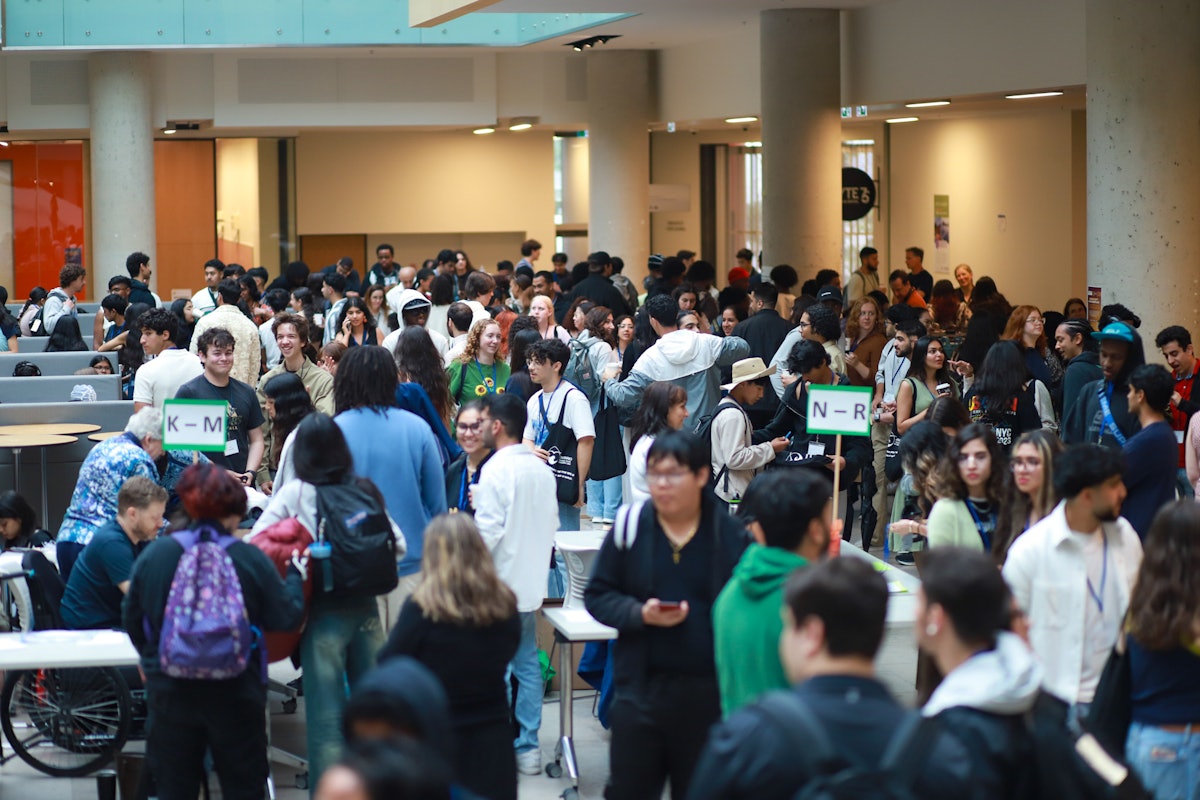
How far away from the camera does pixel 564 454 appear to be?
8.56 metres

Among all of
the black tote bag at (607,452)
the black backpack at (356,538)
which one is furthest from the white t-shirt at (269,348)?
the black backpack at (356,538)

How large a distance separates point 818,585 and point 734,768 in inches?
17.4

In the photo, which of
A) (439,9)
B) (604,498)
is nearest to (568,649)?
(604,498)

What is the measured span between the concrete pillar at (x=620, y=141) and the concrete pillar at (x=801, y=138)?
4833 mm

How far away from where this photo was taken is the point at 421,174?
25781 mm

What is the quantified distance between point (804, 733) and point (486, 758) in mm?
1969

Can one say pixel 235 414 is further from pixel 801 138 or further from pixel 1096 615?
pixel 801 138

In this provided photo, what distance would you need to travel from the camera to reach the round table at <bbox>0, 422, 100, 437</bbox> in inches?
412

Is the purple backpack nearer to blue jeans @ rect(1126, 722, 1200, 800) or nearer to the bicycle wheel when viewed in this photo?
the bicycle wheel

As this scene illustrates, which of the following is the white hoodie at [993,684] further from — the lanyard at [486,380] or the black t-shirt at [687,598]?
the lanyard at [486,380]

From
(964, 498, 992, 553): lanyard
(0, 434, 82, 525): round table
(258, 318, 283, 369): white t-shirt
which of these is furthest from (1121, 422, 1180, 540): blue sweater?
(258, 318, 283, 369): white t-shirt

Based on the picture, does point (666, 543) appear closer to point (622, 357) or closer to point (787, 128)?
point (622, 357)

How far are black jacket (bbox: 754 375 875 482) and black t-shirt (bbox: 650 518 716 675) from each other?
3936mm

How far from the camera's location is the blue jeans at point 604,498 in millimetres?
10758
